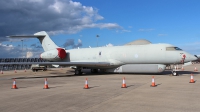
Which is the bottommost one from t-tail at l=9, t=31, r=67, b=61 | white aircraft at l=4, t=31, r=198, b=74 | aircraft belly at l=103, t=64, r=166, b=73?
aircraft belly at l=103, t=64, r=166, b=73

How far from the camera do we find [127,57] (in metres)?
21.8

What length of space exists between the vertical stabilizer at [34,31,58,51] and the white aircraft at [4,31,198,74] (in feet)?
6.41

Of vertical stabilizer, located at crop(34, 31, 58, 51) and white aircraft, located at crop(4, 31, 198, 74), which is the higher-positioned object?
vertical stabilizer, located at crop(34, 31, 58, 51)

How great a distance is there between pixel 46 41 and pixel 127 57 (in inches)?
509

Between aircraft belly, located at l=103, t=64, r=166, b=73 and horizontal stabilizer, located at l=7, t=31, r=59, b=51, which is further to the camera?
horizontal stabilizer, located at l=7, t=31, r=59, b=51

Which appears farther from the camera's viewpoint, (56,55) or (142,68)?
(56,55)

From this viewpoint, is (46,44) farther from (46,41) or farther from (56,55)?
(56,55)

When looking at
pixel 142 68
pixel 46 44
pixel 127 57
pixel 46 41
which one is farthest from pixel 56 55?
pixel 142 68

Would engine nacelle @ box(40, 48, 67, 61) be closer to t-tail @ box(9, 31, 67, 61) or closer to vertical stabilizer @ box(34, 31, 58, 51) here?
t-tail @ box(9, 31, 67, 61)

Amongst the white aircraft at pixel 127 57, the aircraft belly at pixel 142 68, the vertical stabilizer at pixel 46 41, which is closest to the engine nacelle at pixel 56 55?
the white aircraft at pixel 127 57

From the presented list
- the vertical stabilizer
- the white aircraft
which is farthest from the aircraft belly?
the vertical stabilizer

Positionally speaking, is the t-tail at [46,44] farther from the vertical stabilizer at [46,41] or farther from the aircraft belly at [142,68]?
the aircraft belly at [142,68]

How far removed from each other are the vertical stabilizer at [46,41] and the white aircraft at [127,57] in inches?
77.0

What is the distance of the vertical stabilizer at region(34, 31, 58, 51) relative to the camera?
95.3 ft
